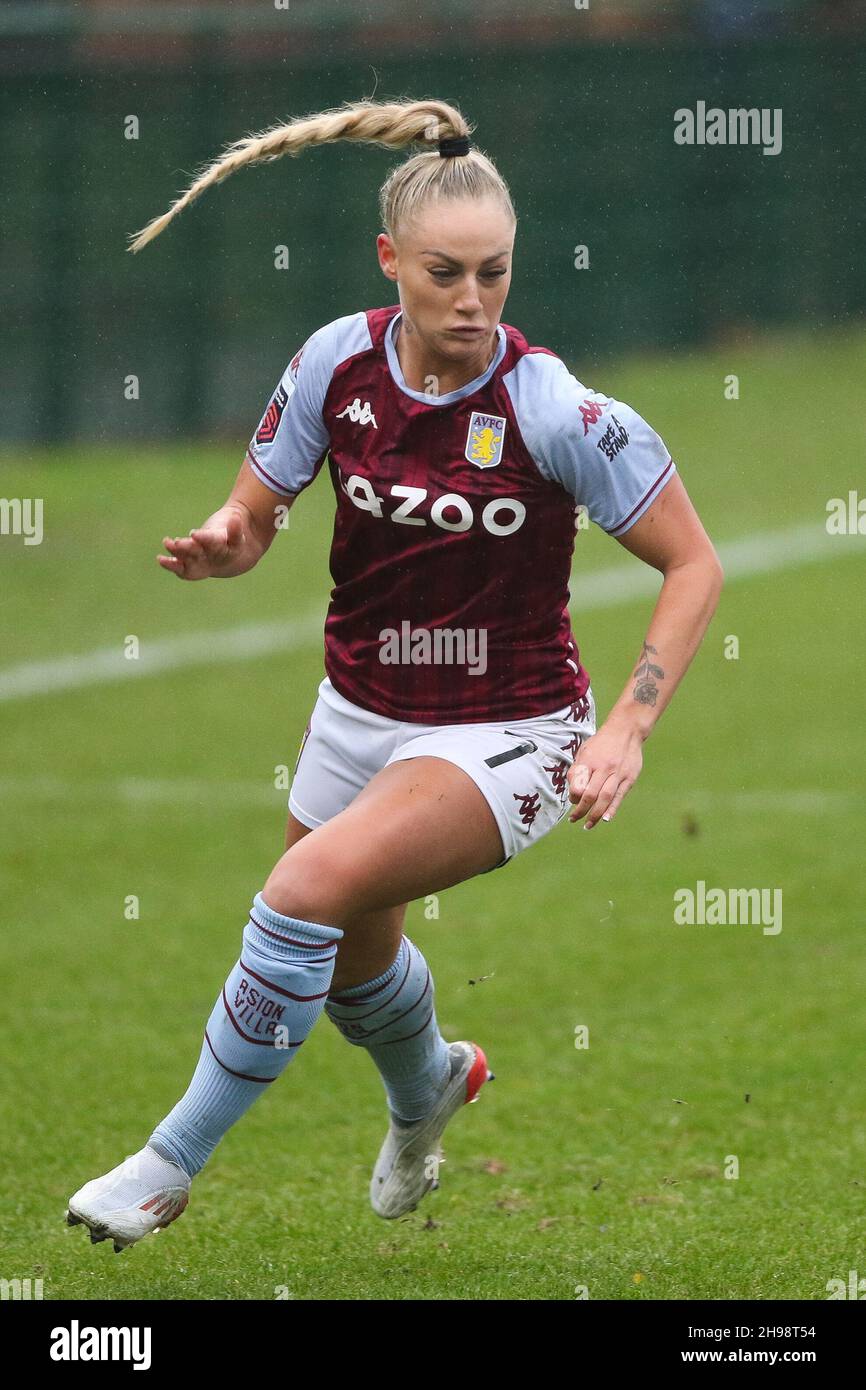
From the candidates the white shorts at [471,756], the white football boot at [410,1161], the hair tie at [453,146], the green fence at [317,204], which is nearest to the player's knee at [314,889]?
the white shorts at [471,756]

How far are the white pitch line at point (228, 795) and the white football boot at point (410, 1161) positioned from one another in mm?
4562

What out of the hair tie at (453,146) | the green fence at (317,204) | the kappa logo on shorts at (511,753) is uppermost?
the green fence at (317,204)

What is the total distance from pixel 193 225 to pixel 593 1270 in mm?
13963

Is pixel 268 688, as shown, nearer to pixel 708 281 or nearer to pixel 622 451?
pixel 622 451

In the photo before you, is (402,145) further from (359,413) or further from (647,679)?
(647,679)

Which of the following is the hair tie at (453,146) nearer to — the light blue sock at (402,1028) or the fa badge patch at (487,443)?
the fa badge patch at (487,443)

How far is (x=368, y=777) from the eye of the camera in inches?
183

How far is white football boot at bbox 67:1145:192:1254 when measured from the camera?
13.3ft

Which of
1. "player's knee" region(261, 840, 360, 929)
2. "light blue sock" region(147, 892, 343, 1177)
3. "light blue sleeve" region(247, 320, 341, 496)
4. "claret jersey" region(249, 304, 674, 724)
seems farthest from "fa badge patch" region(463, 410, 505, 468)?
"light blue sock" region(147, 892, 343, 1177)

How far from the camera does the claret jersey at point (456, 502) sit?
4289mm

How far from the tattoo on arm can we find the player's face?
0.73 metres

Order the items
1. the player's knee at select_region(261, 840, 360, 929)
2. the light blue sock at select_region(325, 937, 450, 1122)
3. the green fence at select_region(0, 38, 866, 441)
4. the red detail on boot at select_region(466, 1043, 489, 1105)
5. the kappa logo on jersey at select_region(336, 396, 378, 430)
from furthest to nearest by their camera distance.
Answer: the green fence at select_region(0, 38, 866, 441), the red detail on boot at select_region(466, 1043, 489, 1105), the light blue sock at select_region(325, 937, 450, 1122), the kappa logo on jersey at select_region(336, 396, 378, 430), the player's knee at select_region(261, 840, 360, 929)

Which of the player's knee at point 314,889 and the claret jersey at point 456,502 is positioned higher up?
the claret jersey at point 456,502

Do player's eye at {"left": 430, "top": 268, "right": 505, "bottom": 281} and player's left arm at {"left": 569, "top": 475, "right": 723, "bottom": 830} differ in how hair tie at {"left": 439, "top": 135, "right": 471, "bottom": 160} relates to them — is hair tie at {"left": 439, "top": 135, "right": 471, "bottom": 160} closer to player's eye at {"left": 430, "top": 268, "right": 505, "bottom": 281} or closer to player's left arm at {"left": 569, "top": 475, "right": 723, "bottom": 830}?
player's eye at {"left": 430, "top": 268, "right": 505, "bottom": 281}
